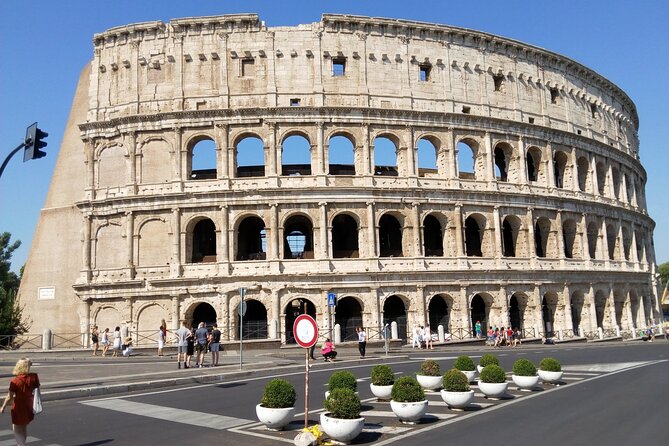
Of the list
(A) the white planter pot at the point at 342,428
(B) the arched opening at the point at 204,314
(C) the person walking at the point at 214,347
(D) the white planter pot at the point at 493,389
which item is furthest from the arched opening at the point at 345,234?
(A) the white planter pot at the point at 342,428

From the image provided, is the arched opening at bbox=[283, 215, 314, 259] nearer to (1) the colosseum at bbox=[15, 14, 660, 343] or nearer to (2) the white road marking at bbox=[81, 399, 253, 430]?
(1) the colosseum at bbox=[15, 14, 660, 343]

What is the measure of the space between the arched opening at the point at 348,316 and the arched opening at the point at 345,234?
3.62 m

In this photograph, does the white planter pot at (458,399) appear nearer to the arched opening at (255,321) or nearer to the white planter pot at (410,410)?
the white planter pot at (410,410)

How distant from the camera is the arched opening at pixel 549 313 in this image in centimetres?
3872

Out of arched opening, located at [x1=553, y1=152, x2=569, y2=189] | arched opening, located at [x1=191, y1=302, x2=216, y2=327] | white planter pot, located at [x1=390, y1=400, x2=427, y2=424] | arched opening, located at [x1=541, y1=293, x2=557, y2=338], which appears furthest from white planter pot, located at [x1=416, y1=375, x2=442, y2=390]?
arched opening, located at [x1=553, y1=152, x2=569, y2=189]

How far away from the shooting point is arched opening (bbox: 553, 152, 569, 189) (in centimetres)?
4257

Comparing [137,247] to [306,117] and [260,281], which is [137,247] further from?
[306,117]

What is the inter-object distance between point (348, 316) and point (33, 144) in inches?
983

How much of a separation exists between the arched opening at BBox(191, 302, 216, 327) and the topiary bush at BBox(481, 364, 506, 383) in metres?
24.5

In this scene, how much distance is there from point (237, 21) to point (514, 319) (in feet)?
90.6

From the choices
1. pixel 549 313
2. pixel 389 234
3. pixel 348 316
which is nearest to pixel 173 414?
pixel 348 316

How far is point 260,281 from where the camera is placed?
32.8 m

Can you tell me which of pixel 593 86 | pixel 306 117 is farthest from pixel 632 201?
pixel 306 117

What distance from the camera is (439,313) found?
38125 mm
